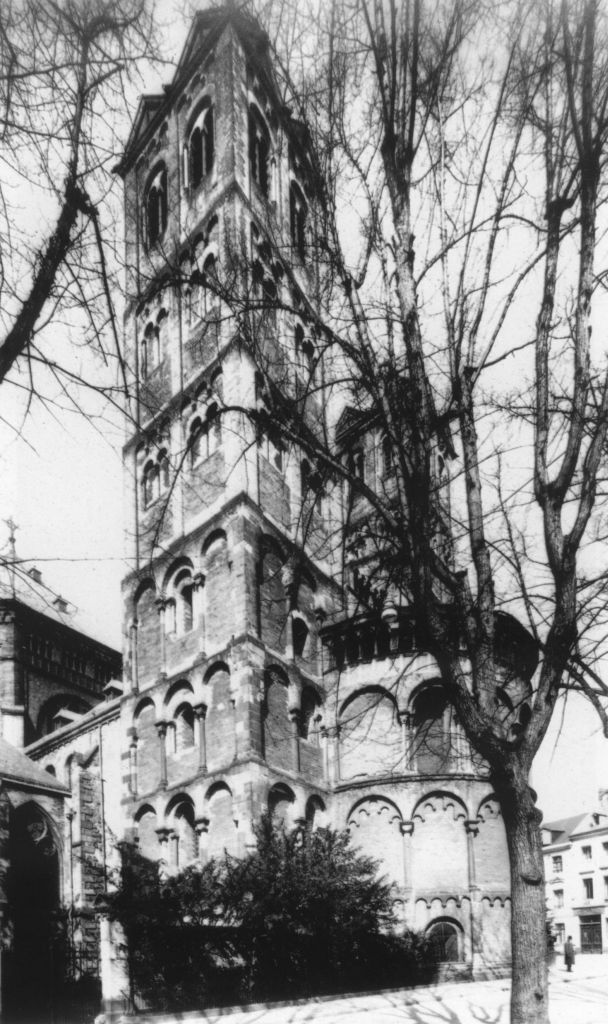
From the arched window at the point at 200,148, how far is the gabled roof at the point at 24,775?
2029 centimetres

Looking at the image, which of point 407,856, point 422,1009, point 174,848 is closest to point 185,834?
point 174,848

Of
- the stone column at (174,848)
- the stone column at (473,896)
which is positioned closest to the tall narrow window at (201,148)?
A: the stone column at (174,848)

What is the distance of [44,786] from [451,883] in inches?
482

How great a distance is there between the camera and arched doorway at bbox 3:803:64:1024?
22.8 m

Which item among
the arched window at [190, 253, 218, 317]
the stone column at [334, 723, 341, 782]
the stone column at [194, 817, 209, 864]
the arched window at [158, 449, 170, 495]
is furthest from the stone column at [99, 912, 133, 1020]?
the arched window at [158, 449, 170, 495]

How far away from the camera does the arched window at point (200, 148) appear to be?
32125 mm

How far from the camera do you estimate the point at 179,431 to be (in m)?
29.9

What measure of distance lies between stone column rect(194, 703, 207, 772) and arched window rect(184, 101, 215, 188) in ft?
59.8

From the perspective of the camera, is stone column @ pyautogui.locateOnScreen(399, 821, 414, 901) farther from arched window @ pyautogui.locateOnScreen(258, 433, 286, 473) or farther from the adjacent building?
the adjacent building

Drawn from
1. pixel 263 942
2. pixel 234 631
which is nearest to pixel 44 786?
pixel 234 631

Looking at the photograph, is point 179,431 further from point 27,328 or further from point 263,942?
point 27,328

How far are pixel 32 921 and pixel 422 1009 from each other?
1304 centimetres

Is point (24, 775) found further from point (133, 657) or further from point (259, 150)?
point (259, 150)

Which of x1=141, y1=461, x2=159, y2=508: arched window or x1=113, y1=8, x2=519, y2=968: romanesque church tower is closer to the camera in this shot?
x1=113, y1=8, x2=519, y2=968: romanesque church tower
